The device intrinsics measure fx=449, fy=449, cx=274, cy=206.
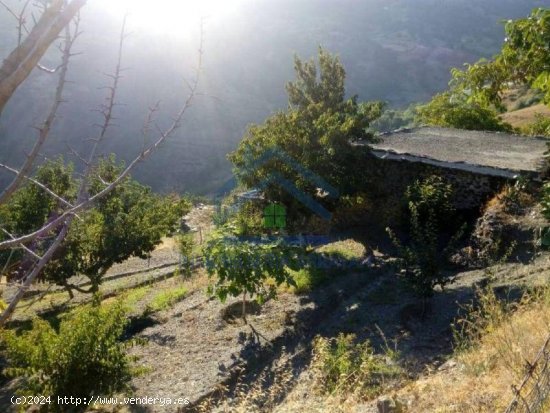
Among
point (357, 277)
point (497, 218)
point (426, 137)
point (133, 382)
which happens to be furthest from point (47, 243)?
point (426, 137)

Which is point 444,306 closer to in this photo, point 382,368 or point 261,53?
point 382,368

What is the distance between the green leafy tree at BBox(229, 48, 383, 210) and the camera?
404 inches

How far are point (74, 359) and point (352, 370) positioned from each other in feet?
11.5

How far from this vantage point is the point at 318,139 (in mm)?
10391

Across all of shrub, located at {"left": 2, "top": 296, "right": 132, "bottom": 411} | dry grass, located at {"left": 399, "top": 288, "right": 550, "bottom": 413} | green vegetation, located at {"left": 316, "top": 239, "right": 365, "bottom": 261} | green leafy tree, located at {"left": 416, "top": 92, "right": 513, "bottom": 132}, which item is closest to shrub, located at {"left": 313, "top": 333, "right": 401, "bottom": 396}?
dry grass, located at {"left": 399, "top": 288, "right": 550, "bottom": 413}

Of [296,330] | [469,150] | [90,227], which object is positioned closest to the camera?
[296,330]

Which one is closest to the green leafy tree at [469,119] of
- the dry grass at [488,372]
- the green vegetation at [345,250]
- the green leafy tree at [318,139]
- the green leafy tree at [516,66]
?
the green leafy tree at [318,139]

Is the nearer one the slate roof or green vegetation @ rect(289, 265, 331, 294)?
green vegetation @ rect(289, 265, 331, 294)

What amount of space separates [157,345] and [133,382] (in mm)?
1278

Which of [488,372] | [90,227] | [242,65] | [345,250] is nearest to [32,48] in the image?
[488,372]

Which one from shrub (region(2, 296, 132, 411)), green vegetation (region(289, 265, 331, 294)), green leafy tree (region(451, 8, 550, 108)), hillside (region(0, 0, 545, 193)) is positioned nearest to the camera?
green leafy tree (region(451, 8, 550, 108))

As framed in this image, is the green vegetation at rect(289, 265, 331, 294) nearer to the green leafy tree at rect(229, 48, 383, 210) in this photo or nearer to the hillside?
the green leafy tree at rect(229, 48, 383, 210)

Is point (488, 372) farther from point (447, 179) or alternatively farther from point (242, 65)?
point (242, 65)

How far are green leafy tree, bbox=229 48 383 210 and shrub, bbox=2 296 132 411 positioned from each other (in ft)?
18.4
